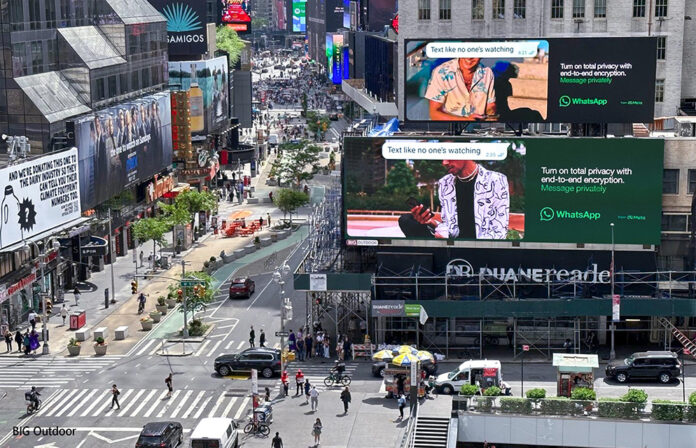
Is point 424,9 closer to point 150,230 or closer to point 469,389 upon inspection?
point 150,230

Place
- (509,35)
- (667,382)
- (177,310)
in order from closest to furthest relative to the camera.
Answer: (667,382)
(177,310)
(509,35)

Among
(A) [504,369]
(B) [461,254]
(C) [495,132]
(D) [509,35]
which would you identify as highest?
(D) [509,35]

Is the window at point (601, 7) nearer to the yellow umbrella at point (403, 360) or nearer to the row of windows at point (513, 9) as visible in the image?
the row of windows at point (513, 9)

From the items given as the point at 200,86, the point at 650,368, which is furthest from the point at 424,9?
the point at 200,86

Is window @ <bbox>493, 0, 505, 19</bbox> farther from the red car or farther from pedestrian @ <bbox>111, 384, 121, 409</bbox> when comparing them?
pedestrian @ <bbox>111, 384, 121, 409</bbox>

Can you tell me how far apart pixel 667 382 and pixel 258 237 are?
49683 millimetres

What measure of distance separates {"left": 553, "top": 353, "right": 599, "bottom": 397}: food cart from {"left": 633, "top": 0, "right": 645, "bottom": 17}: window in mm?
33482

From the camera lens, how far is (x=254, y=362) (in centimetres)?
7588

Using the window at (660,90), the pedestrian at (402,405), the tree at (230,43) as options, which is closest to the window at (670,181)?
the window at (660,90)

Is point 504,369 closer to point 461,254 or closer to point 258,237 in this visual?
point 461,254

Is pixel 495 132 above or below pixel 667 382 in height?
above

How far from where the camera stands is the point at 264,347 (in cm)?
7775

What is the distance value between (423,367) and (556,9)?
3498 centimetres

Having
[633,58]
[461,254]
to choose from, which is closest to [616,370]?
[461,254]
